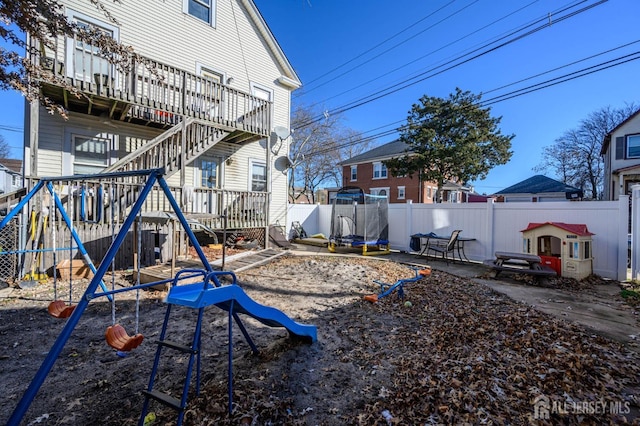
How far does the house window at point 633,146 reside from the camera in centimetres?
1841

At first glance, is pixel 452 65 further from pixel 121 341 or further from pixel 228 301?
pixel 121 341

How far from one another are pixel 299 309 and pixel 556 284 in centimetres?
585

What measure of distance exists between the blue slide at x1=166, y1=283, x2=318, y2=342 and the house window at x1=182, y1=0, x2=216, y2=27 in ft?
38.1

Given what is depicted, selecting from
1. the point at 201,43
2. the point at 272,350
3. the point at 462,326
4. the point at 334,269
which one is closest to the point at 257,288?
the point at 334,269

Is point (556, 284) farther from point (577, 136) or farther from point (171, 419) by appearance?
point (577, 136)

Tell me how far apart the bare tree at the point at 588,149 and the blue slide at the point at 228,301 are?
36.0 m

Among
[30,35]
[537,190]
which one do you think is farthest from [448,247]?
[537,190]

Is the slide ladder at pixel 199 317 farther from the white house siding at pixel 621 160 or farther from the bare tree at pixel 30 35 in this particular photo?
the white house siding at pixel 621 160

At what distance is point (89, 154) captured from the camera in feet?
28.6

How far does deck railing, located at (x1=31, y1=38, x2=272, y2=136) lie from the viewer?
697cm

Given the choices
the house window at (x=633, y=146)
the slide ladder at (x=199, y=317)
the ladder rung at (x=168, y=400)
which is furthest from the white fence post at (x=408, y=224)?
the house window at (x=633, y=146)

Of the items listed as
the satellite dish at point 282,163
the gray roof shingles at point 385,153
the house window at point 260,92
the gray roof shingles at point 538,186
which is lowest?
the satellite dish at point 282,163

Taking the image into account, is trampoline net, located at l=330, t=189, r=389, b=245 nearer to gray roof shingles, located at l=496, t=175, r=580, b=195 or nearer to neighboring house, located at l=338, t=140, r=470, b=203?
neighboring house, located at l=338, t=140, r=470, b=203

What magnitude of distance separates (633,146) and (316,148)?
24.0 metres
